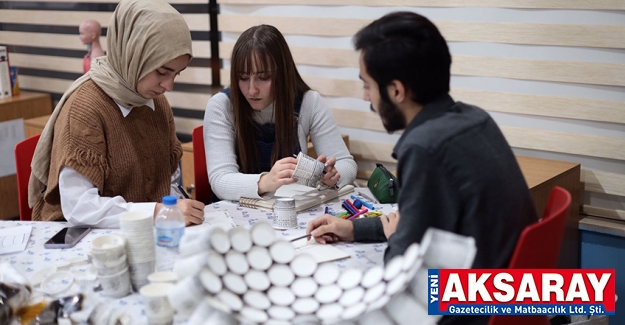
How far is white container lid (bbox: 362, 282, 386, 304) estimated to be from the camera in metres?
1.48

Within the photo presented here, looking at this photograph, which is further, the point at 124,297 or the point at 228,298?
the point at 124,297

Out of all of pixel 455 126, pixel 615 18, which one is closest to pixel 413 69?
pixel 455 126

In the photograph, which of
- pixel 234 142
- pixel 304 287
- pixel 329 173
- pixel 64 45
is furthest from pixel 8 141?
pixel 304 287

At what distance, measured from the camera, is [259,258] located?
1628 mm

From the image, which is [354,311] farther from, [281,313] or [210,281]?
[210,281]

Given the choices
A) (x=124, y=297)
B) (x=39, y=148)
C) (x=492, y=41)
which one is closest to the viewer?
(x=124, y=297)

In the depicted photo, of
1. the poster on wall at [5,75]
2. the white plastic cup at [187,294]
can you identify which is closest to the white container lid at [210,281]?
the white plastic cup at [187,294]

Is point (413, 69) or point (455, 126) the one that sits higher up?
point (413, 69)

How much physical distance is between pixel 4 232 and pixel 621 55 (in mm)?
2758

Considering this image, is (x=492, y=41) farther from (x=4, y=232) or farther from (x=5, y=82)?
(x=5, y=82)

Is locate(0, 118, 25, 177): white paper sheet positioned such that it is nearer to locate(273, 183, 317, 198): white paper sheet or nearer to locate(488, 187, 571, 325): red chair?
locate(273, 183, 317, 198): white paper sheet

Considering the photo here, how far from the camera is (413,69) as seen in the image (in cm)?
167

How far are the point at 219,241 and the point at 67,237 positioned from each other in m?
0.80

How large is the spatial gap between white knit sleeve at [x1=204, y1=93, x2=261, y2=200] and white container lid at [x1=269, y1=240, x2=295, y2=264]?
33.7 inches
